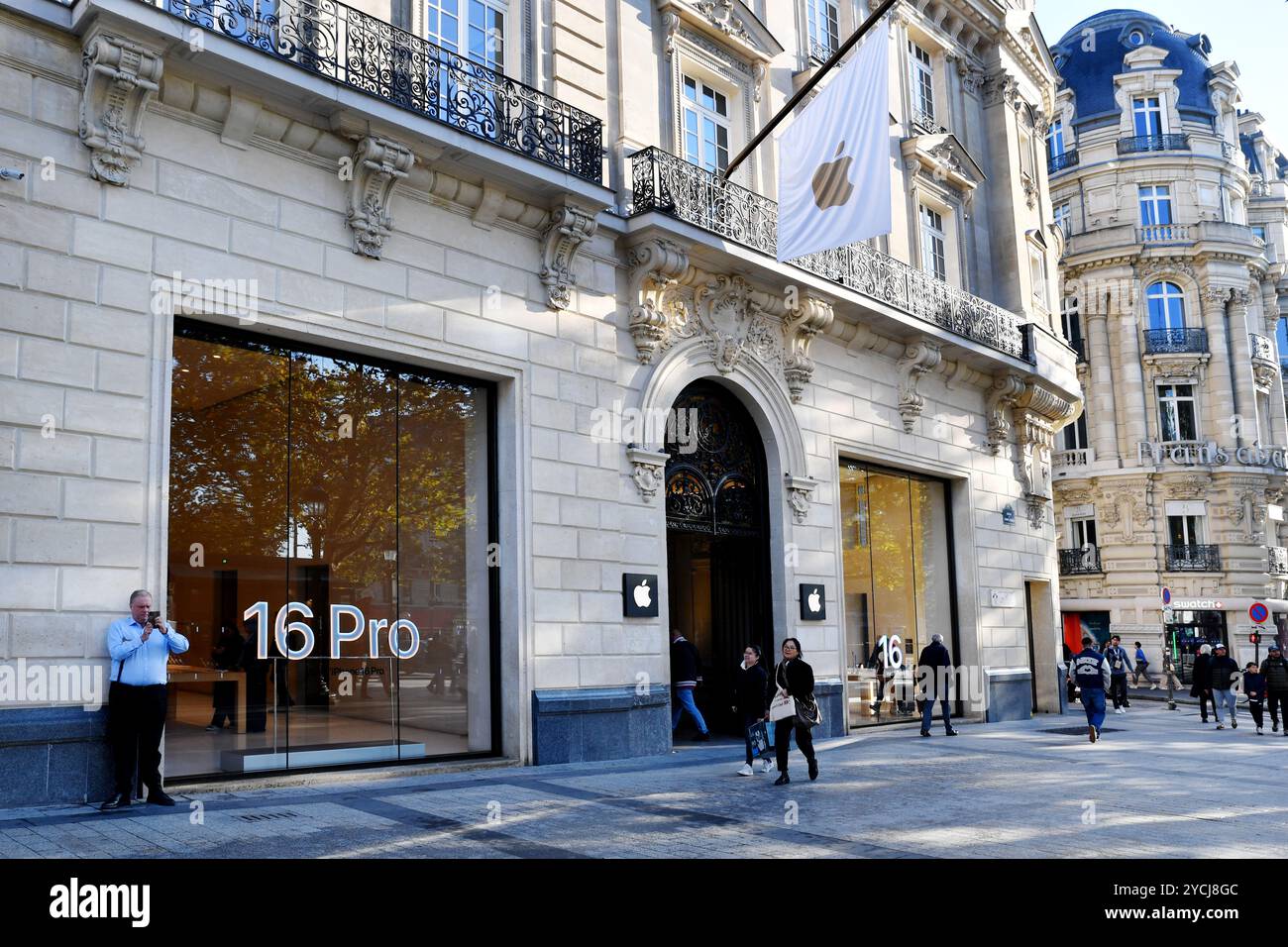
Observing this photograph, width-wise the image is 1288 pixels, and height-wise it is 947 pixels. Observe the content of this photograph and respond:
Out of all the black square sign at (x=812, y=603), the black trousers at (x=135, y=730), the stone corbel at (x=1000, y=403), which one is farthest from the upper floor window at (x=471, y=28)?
the stone corbel at (x=1000, y=403)

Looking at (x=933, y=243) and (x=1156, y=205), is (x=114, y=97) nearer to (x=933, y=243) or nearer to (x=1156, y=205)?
(x=933, y=243)

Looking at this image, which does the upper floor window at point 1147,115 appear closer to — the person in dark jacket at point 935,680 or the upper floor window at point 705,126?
the upper floor window at point 705,126

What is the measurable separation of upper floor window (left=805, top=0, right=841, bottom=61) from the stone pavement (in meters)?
12.7

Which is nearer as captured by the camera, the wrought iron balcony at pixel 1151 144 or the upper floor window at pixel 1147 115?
the wrought iron balcony at pixel 1151 144

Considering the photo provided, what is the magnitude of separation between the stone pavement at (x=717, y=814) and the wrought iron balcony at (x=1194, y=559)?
31.0 metres

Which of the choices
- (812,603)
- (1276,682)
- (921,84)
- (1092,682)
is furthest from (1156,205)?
(812,603)

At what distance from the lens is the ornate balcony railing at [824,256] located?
15492 mm

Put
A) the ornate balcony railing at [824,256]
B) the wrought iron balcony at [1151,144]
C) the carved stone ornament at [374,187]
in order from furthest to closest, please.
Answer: the wrought iron balcony at [1151,144], the ornate balcony railing at [824,256], the carved stone ornament at [374,187]

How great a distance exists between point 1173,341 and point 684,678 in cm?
3711

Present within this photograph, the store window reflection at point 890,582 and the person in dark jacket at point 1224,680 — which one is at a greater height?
the store window reflection at point 890,582

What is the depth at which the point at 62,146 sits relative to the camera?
400 inches

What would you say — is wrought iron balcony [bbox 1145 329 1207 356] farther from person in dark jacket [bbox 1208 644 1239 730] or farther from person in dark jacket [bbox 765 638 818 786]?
person in dark jacket [bbox 765 638 818 786]

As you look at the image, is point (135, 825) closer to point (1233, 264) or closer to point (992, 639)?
point (992, 639)
